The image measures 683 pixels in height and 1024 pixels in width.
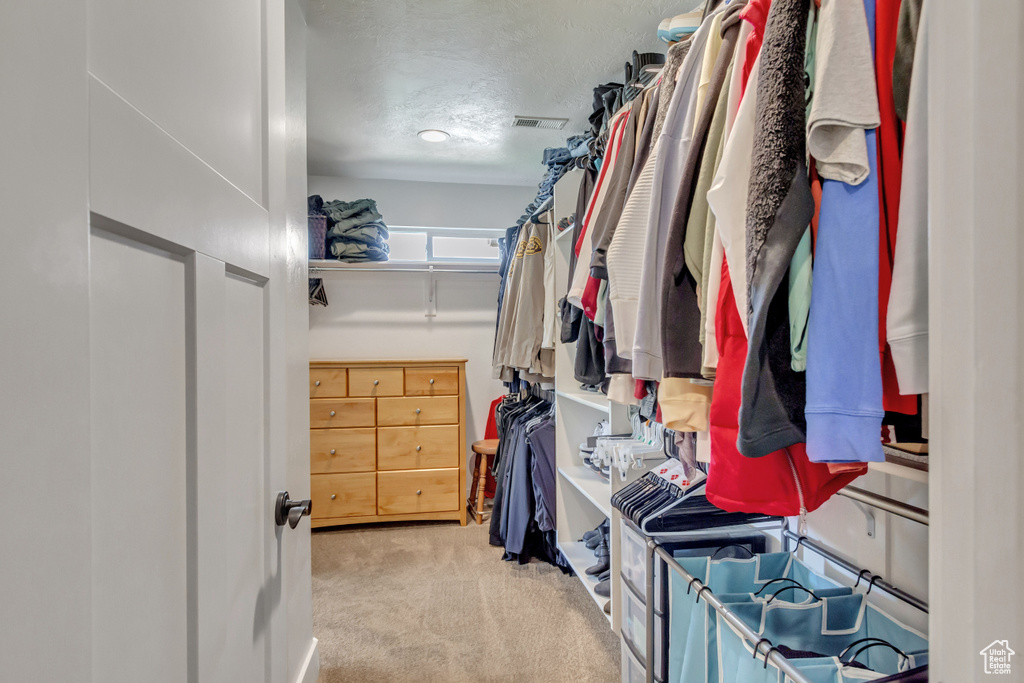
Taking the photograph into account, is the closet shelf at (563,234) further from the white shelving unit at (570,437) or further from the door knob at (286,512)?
the door knob at (286,512)

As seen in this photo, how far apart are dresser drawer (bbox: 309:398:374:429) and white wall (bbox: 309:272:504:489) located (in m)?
0.64

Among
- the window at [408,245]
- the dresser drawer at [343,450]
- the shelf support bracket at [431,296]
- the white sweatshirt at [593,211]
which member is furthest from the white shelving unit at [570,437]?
the window at [408,245]

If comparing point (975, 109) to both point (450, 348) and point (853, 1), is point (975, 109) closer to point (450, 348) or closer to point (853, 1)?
point (853, 1)

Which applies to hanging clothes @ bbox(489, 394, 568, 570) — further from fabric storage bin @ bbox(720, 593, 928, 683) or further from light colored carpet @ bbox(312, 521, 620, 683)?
fabric storage bin @ bbox(720, 593, 928, 683)

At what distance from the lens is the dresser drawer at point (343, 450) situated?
10.6ft

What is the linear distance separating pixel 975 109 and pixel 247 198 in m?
0.86

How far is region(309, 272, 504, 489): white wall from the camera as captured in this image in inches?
151

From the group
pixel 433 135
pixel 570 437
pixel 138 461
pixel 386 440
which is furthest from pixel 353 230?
pixel 138 461

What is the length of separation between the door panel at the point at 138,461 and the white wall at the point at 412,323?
10.9ft

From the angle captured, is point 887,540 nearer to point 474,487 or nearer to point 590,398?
point 590,398

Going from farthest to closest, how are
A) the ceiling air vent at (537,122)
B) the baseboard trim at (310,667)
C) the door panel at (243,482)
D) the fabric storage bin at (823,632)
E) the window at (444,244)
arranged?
the window at (444,244)
the ceiling air vent at (537,122)
the baseboard trim at (310,667)
the fabric storage bin at (823,632)
the door panel at (243,482)

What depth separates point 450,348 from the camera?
13.1ft

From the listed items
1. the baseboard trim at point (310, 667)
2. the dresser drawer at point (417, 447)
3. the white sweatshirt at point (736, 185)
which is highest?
the white sweatshirt at point (736, 185)

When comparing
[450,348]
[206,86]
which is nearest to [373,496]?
[450,348]
